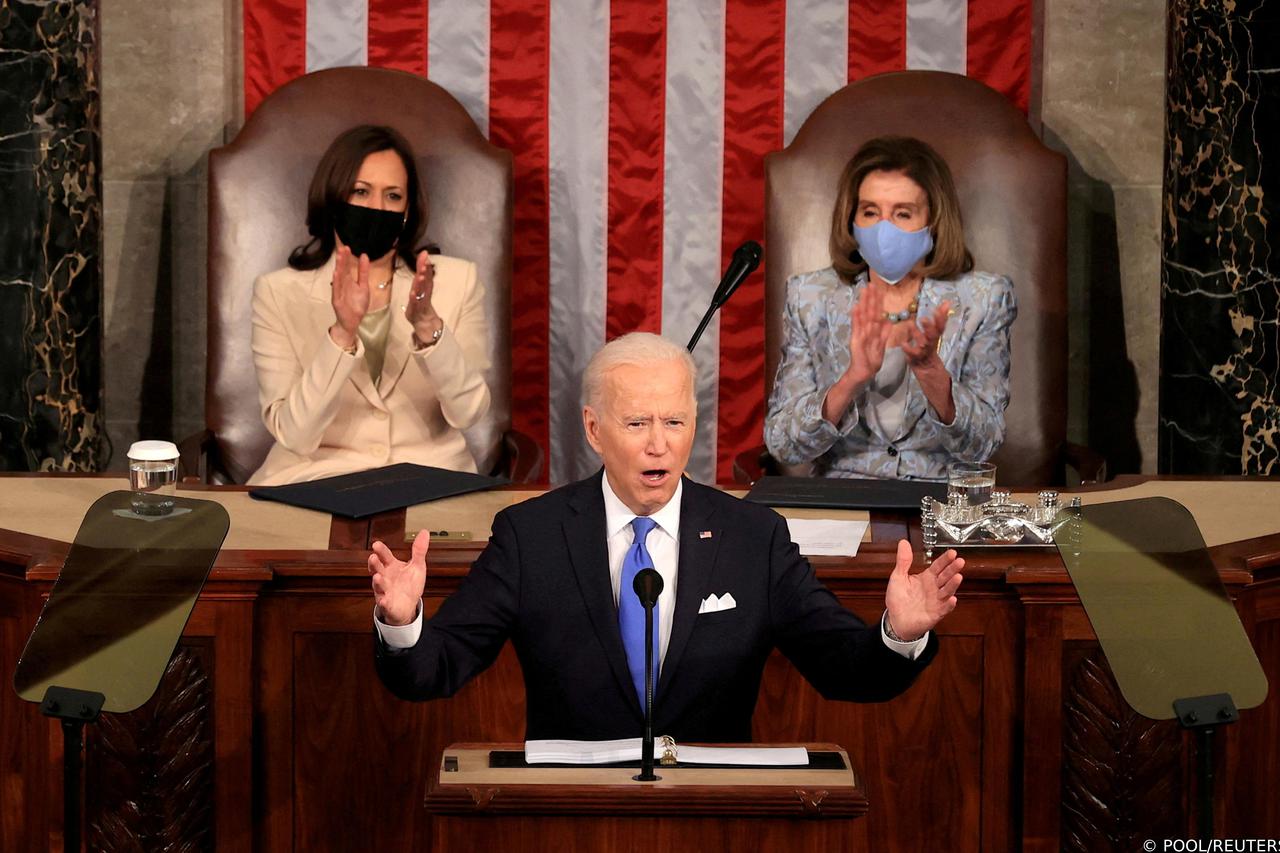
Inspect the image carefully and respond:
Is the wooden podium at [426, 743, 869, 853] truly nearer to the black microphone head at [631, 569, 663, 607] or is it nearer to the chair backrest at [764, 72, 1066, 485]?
the black microphone head at [631, 569, 663, 607]

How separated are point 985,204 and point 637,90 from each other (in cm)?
112

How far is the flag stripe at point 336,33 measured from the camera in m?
5.08

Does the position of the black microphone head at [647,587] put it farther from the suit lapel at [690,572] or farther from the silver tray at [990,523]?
the silver tray at [990,523]

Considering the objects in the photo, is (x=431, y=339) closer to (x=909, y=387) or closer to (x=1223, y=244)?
(x=909, y=387)

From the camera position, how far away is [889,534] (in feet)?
10.9

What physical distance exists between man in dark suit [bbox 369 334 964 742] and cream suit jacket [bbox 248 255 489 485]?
6.21 feet

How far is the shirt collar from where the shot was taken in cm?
268

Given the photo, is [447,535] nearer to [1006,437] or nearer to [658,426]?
[658,426]

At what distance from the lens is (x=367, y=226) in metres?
4.77

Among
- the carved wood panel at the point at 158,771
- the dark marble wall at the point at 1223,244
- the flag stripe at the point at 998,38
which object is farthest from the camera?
the flag stripe at the point at 998,38

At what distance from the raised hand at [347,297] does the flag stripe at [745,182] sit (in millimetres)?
1250

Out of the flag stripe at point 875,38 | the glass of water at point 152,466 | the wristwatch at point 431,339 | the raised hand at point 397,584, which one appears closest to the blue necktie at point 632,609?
the raised hand at point 397,584

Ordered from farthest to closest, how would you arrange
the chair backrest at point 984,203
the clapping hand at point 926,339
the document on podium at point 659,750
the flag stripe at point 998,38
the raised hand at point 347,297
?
the flag stripe at point 998,38 < the chair backrest at point 984,203 < the raised hand at point 347,297 < the clapping hand at point 926,339 < the document on podium at point 659,750

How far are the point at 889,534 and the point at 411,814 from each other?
1.06 metres
